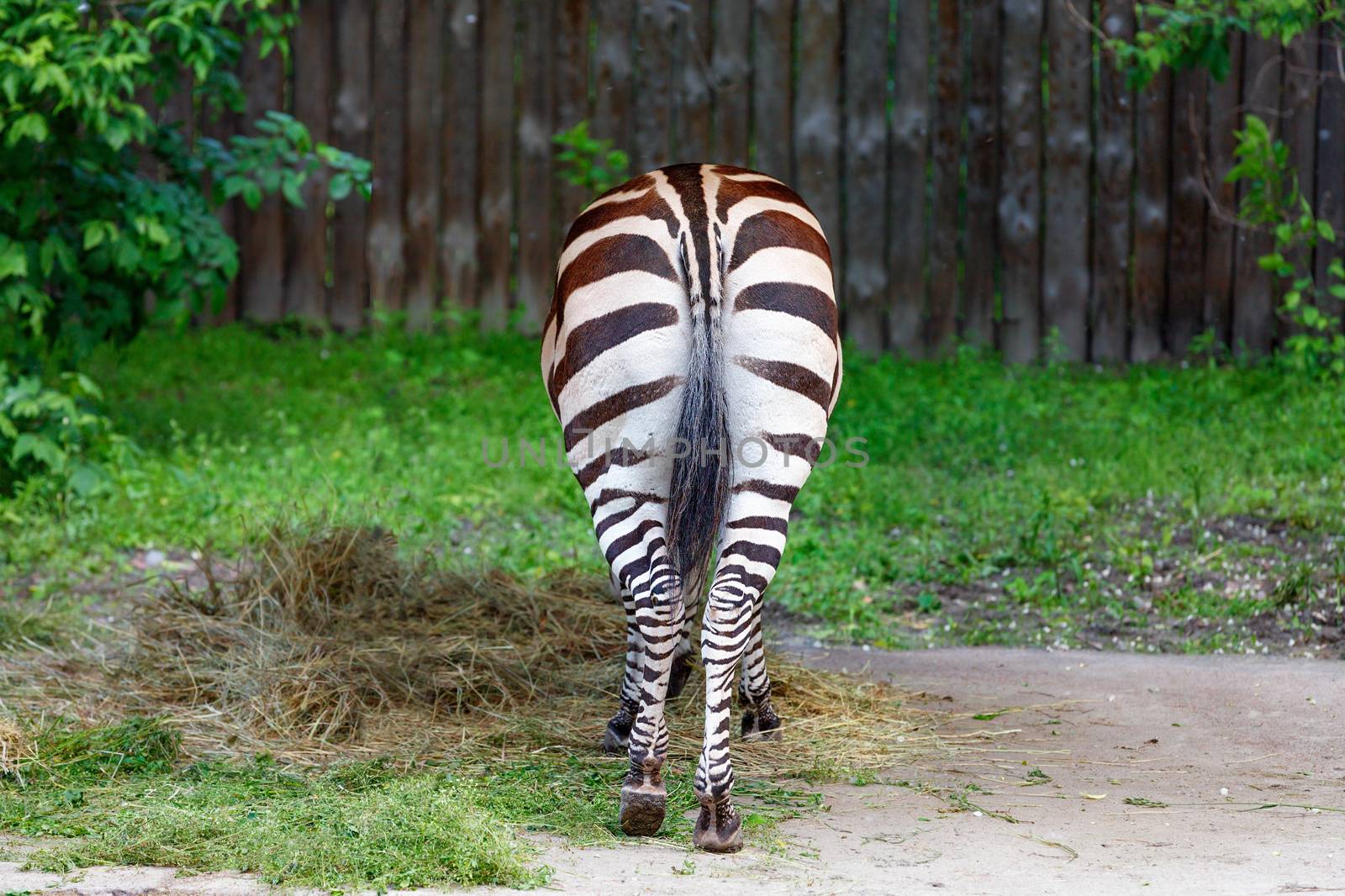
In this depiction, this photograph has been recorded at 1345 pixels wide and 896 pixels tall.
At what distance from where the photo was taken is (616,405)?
396 cm

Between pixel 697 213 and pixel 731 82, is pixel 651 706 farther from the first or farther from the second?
pixel 731 82

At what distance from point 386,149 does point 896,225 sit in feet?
12.4

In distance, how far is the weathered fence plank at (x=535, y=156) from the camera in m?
10.4

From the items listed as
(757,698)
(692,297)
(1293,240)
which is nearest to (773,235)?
(692,297)

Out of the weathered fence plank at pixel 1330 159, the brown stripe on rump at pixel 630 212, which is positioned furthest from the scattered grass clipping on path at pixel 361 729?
the weathered fence plank at pixel 1330 159

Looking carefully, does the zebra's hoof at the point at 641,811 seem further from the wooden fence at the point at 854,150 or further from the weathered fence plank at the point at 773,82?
the weathered fence plank at the point at 773,82

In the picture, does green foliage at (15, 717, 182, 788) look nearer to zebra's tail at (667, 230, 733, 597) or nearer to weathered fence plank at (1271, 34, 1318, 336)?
zebra's tail at (667, 230, 733, 597)

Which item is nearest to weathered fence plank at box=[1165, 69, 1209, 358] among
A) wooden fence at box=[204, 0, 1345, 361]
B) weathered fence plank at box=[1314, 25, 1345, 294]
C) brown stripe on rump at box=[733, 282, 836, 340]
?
wooden fence at box=[204, 0, 1345, 361]

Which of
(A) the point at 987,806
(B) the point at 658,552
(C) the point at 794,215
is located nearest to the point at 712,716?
(B) the point at 658,552

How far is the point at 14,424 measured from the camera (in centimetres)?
733

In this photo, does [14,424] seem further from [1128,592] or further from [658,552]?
[1128,592]

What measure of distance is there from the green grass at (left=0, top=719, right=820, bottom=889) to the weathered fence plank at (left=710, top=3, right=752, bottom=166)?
6661 millimetres

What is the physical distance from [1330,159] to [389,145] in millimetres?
6664

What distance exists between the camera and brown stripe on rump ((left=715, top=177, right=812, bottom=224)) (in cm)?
415
